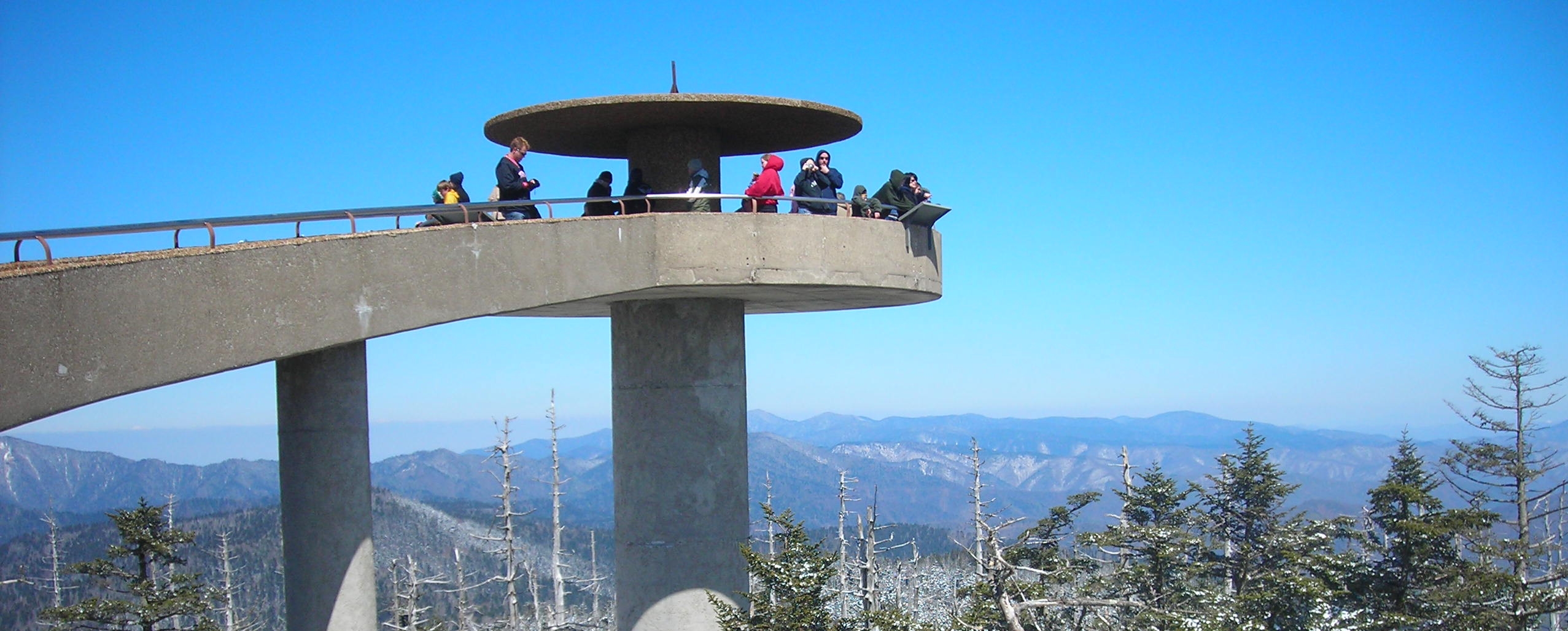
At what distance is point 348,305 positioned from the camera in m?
10.7

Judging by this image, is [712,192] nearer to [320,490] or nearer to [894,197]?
[894,197]

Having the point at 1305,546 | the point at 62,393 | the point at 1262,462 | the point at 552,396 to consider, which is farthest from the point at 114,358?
the point at 552,396

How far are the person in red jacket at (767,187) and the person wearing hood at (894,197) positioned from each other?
1.40 metres

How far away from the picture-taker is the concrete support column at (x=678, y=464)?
14.7m

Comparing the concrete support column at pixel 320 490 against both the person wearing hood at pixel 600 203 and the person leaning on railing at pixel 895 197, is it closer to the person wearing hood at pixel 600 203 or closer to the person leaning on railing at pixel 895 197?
the person wearing hood at pixel 600 203

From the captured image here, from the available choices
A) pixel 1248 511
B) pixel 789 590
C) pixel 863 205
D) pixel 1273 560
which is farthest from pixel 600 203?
pixel 1248 511

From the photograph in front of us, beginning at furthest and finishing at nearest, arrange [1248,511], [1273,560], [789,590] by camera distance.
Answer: [1248,511], [1273,560], [789,590]

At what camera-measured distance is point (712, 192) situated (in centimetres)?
1566

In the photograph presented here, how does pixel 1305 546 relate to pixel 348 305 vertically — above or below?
below

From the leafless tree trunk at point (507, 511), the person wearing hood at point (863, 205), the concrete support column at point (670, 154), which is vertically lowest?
the leafless tree trunk at point (507, 511)

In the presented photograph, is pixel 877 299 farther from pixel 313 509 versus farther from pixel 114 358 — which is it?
pixel 114 358

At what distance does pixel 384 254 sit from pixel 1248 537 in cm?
2621

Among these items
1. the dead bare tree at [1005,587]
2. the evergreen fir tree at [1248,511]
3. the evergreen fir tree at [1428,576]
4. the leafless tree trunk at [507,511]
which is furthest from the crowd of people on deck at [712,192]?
the leafless tree trunk at [507,511]

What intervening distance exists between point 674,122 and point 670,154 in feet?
1.41
